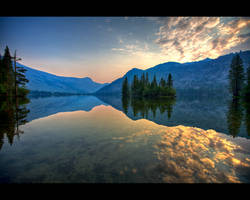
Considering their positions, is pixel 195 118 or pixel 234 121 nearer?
pixel 234 121

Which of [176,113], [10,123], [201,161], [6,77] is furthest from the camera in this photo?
[6,77]

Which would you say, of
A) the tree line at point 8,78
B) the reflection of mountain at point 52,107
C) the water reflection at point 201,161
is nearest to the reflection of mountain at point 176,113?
the reflection of mountain at point 52,107

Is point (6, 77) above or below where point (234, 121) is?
above

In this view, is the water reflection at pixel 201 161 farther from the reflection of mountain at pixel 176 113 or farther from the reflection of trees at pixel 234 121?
the reflection of mountain at pixel 176 113

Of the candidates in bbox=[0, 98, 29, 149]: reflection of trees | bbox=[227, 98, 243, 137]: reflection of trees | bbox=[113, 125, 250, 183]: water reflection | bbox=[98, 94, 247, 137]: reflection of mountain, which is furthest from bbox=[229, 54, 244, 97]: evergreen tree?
bbox=[0, 98, 29, 149]: reflection of trees

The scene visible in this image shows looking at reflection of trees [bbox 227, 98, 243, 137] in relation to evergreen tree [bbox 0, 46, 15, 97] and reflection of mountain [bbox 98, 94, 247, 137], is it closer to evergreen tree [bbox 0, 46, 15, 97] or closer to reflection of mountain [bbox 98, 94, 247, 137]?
reflection of mountain [bbox 98, 94, 247, 137]

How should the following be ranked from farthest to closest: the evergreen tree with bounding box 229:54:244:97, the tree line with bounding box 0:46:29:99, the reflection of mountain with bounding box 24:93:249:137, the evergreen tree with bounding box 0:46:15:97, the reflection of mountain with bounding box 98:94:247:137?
1. the evergreen tree with bounding box 229:54:244:97
2. the evergreen tree with bounding box 0:46:15:97
3. the tree line with bounding box 0:46:29:99
4. the reflection of mountain with bounding box 24:93:249:137
5. the reflection of mountain with bounding box 98:94:247:137

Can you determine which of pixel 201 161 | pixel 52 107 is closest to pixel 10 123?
pixel 201 161

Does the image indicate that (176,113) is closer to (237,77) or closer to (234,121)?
(234,121)
